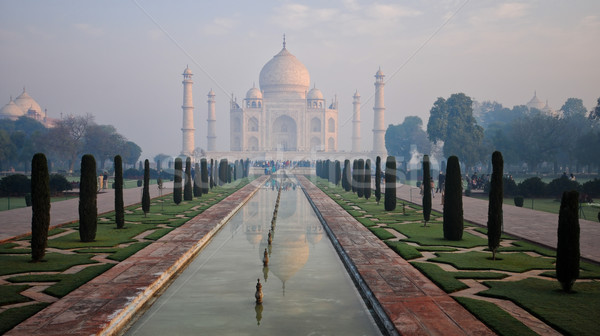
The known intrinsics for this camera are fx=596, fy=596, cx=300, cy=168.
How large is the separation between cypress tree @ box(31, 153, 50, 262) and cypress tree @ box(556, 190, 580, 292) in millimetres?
7355

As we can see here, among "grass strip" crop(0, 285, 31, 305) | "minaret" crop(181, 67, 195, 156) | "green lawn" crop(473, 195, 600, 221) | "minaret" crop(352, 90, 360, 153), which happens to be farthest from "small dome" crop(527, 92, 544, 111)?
"grass strip" crop(0, 285, 31, 305)

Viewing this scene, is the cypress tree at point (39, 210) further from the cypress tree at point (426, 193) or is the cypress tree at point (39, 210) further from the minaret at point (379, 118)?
the minaret at point (379, 118)

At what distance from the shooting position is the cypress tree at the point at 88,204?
36.7 ft

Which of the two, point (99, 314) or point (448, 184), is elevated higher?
point (448, 184)

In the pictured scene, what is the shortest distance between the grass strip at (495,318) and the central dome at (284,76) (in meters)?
68.5

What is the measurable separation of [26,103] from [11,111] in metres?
5.47

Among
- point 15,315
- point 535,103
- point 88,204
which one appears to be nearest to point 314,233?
point 88,204

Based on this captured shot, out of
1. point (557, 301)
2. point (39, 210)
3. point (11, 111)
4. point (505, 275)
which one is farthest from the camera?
point (11, 111)

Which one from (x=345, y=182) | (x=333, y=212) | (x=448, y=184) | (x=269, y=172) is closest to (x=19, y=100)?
(x=269, y=172)

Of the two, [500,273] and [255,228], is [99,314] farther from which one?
[255,228]

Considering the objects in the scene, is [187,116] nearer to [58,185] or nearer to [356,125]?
[356,125]

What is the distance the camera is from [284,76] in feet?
244

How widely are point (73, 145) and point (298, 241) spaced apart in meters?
40.7

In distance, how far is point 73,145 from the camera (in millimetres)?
48281
